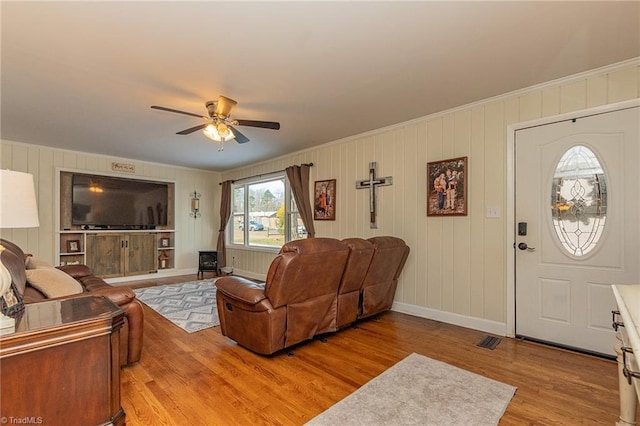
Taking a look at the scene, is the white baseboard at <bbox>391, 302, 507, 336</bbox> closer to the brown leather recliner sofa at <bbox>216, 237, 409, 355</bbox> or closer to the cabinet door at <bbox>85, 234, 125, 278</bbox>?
the brown leather recliner sofa at <bbox>216, 237, 409, 355</bbox>

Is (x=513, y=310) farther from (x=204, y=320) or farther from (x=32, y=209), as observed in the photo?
(x=32, y=209)

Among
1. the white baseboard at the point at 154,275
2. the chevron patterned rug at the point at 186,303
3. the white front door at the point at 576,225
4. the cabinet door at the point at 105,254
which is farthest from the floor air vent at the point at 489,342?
the cabinet door at the point at 105,254

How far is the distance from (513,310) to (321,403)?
7.50 feet

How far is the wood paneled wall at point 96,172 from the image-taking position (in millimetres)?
5008

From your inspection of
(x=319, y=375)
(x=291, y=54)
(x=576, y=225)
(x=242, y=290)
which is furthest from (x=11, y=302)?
(x=576, y=225)

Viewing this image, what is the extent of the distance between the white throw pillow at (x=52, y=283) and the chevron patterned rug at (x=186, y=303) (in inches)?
50.7

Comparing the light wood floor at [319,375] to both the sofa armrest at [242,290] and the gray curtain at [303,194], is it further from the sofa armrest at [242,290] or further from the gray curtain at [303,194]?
the gray curtain at [303,194]

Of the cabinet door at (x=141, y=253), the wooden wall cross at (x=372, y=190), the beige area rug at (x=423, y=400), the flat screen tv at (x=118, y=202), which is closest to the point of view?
the beige area rug at (x=423, y=400)

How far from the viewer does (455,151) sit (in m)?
3.55

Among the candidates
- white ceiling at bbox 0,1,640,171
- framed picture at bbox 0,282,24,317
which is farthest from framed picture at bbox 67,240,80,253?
framed picture at bbox 0,282,24,317

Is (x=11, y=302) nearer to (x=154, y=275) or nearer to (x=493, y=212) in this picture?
(x=493, y=212)

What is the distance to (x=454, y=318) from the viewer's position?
3.50 metres

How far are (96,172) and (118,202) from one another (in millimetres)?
663

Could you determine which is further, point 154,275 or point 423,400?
point 154,275
